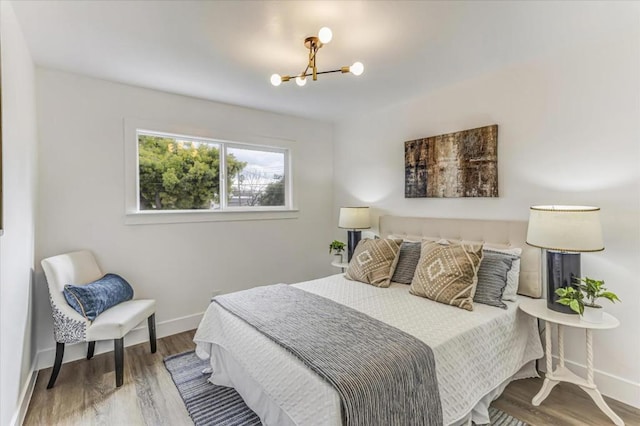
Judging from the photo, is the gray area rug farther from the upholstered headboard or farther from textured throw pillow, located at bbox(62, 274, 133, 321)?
the upholstered headboard

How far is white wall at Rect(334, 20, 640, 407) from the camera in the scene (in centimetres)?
211

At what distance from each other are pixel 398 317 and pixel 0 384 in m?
2.19

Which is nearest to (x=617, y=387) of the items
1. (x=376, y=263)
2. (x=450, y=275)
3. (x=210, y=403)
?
(x=450, y=275)

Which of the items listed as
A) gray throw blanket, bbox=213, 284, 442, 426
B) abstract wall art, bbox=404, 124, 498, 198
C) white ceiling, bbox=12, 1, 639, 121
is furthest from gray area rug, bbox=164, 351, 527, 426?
white ceiling, bbox=12, 1, 639, 121

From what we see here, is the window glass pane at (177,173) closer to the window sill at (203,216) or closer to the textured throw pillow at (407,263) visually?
the window sill at (203,216)

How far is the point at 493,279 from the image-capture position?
2.36 meters

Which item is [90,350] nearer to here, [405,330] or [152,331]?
[152,331]

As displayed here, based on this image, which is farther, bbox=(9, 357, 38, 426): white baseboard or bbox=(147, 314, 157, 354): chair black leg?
bbox=(147, 314, 157, 354): chair black leg

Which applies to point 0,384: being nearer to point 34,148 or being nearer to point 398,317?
point 34,148

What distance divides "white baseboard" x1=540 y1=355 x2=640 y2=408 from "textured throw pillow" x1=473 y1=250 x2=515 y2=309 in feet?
2.76

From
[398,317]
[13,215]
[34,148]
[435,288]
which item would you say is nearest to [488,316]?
[435,288]

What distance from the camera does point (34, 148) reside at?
8.18ft

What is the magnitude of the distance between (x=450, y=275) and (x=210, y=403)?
6.37ft

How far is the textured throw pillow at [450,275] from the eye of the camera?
2.29m
